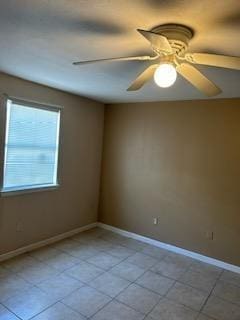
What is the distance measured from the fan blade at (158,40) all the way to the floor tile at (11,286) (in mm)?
2618

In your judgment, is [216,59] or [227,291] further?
[227,291]

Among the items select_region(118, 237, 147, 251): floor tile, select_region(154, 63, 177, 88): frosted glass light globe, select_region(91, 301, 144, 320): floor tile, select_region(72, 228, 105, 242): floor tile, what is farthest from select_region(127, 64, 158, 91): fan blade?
select_region(72, 228, 105, 242): floor tile

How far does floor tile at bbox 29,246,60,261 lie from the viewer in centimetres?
331

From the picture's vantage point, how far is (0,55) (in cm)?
230

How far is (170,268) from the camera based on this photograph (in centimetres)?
327

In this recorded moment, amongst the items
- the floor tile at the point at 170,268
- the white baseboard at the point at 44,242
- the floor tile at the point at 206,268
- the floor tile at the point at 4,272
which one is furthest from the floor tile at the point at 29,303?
the floor tile at the point at 206,268

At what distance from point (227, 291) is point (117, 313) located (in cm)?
134

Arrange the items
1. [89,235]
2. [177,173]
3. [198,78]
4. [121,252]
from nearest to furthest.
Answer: [198,78]
[121,252]
[177,173]
[89,235]

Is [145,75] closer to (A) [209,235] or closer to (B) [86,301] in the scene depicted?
(B) [86,301]

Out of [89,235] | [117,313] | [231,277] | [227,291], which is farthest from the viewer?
[89,235]

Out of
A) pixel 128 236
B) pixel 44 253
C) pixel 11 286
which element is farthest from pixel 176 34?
pixel 128 236

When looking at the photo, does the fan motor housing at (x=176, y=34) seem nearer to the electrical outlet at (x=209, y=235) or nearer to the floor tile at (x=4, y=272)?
the electrical outlet at (x=209, y=235)

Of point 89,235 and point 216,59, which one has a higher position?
point 216,59

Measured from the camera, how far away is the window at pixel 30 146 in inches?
124
